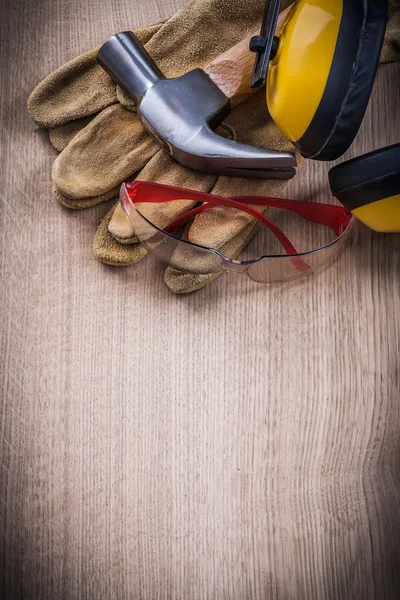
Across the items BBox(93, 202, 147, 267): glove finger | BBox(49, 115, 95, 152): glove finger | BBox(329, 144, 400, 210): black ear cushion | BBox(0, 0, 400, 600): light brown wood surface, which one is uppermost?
BBox(49, 115, 95, 152): glove finger

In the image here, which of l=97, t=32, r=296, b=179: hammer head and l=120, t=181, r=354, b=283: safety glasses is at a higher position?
l=97, t=32, r=296, b=179: hammer head

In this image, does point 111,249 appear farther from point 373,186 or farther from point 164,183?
point 373,186

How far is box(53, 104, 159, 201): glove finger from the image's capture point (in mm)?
638

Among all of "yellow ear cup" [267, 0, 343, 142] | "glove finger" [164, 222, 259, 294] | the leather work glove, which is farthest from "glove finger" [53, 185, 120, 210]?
"yellow ear cup" [267, 0, 343, 142]

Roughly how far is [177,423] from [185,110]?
1.16 ft

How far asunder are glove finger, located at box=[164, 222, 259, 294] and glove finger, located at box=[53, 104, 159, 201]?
127 millimetres

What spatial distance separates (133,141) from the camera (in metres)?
0.65

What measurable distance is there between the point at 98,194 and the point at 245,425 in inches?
12.6

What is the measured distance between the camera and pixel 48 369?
649 mm

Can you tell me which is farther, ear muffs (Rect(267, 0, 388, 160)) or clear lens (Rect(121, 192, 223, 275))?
clear lens (Rect(121, 192, 223, 275))

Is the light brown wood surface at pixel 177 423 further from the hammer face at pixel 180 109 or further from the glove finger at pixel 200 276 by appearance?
the hammer face at pixel 180 109

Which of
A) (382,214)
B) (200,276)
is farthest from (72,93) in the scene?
(382,214)

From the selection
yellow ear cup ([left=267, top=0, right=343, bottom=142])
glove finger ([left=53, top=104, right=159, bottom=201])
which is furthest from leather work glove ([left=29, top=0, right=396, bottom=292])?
yellow ear cup ([left=267, top=0, right=343, bottom=142])

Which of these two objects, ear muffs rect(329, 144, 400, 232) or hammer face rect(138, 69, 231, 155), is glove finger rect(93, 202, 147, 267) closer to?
hammer face rect(138, 69, 231, 155)
